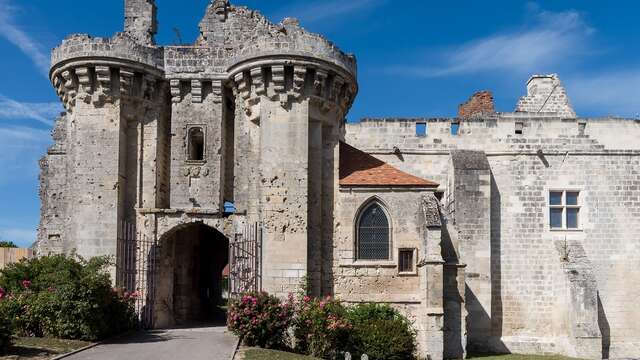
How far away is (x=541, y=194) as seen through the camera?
89.6 ft

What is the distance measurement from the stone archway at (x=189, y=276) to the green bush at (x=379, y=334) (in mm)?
6348

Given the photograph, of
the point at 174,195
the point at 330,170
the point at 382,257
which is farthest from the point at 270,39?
the point at 382,257

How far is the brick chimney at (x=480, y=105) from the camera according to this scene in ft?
105

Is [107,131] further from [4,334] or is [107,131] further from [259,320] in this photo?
[4,334]

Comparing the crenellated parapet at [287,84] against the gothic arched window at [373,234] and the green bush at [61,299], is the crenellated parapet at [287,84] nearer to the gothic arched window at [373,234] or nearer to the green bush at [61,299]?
the gothic arched window at [373,234]

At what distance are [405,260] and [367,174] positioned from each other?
3031mm

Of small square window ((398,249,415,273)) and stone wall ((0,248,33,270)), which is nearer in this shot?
small square window ((398,249,415,273))

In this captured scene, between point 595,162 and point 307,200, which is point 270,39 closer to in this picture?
point 307,200

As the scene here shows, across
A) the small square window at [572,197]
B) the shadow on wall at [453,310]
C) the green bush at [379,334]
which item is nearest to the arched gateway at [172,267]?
the green bush at [379,334]

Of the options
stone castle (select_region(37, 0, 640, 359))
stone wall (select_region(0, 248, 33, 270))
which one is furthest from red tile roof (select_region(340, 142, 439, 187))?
stone wall (select_region(0, 248, 33, 270))

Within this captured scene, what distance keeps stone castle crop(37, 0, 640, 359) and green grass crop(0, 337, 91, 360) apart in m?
4.31

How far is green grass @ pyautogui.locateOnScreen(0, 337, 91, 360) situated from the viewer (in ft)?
49.8

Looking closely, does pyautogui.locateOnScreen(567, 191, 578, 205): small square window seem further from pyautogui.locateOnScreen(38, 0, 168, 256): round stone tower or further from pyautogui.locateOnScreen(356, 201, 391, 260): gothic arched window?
pyautogui.locateOnScreen(38, 0, 168, 256): round stone tower

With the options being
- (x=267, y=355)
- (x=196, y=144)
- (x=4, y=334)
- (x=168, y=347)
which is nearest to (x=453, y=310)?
(x=267, y=355)
